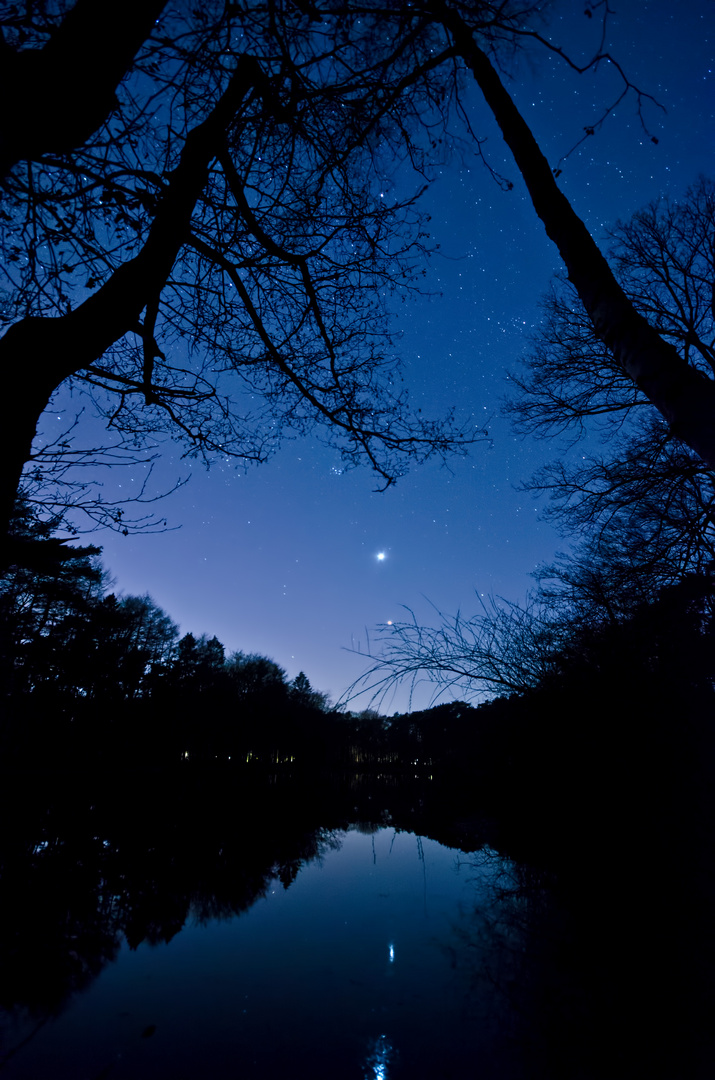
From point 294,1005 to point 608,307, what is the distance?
11.9 feet

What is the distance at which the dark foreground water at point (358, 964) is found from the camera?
1.61 meters

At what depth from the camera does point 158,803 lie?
9211 millimetres

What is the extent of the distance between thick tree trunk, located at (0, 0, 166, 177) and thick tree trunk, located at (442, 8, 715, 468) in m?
2.22

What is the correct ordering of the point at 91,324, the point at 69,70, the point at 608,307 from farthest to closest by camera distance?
the point at 91,324, the point at 69,70, the point at 608,307

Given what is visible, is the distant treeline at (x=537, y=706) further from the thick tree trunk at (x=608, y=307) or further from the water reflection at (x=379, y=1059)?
the thick tree trunk at (x=608, y=307)

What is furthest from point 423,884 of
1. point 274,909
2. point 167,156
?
point 167,156

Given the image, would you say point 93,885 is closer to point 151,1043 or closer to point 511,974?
point 151,1043

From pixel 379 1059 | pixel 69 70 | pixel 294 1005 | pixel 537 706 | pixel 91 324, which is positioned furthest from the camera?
pixel 537 706

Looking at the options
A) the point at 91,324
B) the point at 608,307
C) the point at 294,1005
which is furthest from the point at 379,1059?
the point at 91,324

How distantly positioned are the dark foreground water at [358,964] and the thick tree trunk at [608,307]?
98.6 inches

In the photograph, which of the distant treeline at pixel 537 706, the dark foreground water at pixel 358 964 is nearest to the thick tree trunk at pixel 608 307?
the dark foreground water at pixel 358 964

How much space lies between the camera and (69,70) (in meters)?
2.16

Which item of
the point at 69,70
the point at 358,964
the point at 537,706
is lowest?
the point at 358,964

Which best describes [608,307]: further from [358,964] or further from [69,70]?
[358,964]
